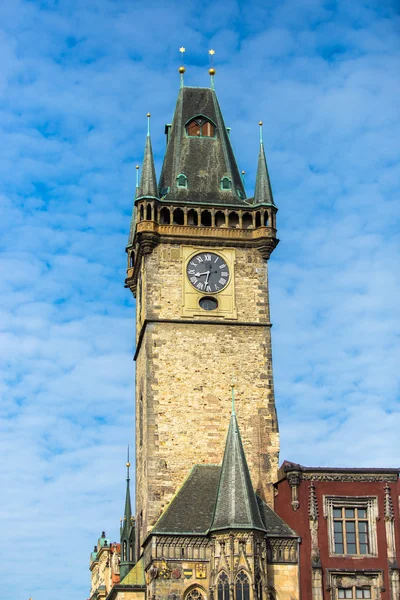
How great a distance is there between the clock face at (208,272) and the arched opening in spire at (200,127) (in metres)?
7.28

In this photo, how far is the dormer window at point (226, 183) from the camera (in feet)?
174

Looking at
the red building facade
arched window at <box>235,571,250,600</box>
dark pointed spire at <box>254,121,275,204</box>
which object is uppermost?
dark pointed spire at <box>254,121,275,204</box>

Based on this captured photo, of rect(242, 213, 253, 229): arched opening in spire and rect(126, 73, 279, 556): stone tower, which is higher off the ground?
rect(242, 213, 253, 229): arched opening in spire

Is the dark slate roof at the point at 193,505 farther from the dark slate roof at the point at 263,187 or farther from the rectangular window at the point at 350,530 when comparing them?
the dark slate roof at the point at 263,187

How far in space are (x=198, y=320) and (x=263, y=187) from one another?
7481 mm

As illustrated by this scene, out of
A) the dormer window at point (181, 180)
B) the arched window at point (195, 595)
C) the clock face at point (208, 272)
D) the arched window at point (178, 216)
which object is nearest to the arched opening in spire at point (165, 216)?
the arched window at point (178, 216)

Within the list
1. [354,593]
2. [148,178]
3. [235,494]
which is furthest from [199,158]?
[354,593]

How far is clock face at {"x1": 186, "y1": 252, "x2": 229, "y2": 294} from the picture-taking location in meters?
50.5

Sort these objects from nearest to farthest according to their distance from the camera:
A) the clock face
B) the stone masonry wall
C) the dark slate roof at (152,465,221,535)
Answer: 1. the dark slate roof at (152,465,221,535)
2. the stone masonry wall
3. the clock face

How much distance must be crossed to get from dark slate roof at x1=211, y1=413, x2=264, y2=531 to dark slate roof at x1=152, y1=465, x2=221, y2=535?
1462 mm

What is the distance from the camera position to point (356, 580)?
4372 centimetres

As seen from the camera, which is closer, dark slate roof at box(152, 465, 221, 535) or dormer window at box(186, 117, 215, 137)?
dark slate roof at box(152, 465, 221, 535)

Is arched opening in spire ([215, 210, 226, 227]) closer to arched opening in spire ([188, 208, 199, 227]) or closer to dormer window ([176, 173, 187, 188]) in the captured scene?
arched opening in spire ([188, 208, 199, 227])

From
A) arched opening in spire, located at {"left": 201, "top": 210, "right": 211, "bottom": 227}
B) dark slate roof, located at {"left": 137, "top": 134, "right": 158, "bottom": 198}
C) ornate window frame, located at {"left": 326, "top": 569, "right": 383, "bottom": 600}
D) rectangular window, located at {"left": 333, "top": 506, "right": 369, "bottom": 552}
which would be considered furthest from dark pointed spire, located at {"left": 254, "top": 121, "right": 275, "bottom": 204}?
ornate window frame, located at {"left": 326, "top": 569, "right": 383, "bottom": 600}
